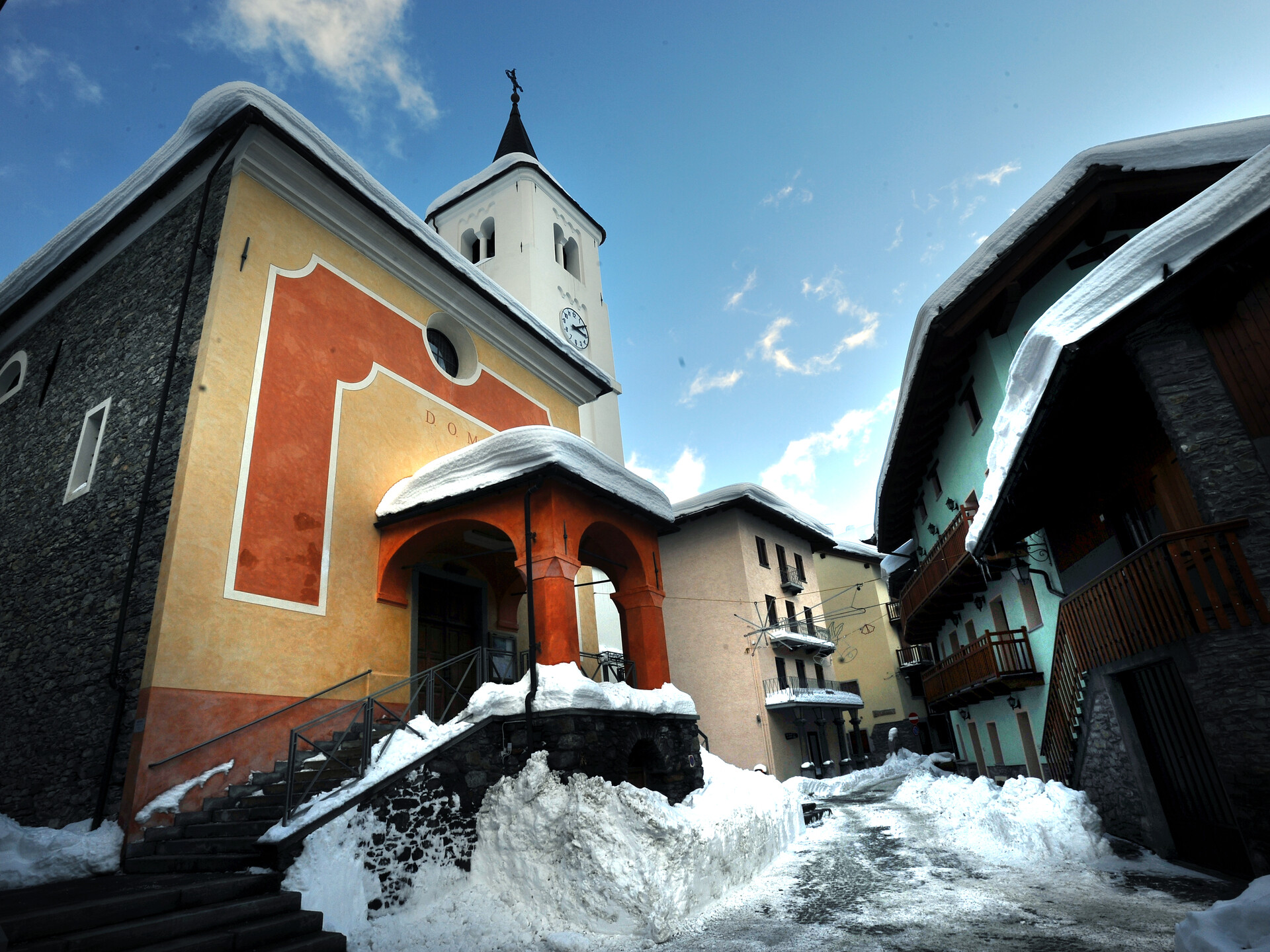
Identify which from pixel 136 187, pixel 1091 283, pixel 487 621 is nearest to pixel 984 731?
pixel 487 621

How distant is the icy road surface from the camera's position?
5645 millimetres

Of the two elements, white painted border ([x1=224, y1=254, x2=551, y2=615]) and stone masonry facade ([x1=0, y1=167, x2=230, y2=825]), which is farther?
white painted border ([x1=224, y1=254, x2=551, y2=615])

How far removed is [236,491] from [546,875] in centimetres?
618

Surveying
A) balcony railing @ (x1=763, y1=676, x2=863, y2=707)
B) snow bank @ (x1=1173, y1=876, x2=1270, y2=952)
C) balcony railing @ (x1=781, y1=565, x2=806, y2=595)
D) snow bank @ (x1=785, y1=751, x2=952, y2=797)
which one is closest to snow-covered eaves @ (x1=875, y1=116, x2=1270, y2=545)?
snow bank @ (x1=1173, y1=876, x2=1270, y2=952)

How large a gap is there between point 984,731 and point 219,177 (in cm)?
1937

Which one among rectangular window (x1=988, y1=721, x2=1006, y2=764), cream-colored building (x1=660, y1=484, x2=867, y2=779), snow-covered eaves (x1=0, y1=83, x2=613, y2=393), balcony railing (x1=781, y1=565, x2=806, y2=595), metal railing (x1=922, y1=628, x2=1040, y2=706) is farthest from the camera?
balcony railing (x1=781, y1=565, x2=806, y2=595)

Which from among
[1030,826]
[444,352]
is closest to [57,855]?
[444,352]

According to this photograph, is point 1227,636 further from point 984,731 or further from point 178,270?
point 178,270

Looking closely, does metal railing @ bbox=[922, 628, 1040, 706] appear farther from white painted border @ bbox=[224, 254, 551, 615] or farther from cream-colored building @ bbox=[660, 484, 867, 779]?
white painted border @ bbox=[224, 254, 551, 615]

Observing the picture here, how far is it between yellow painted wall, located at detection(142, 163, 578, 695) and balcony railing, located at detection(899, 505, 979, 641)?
966 centimetres

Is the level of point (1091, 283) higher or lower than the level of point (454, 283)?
lower

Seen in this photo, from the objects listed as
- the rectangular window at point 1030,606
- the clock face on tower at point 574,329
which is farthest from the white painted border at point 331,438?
the rectangular window at point 1030,606

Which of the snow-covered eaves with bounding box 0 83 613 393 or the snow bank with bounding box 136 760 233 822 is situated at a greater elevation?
the snow-covered eaves with bounding box 0 83 613 393

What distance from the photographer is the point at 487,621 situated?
13492 millimetres
